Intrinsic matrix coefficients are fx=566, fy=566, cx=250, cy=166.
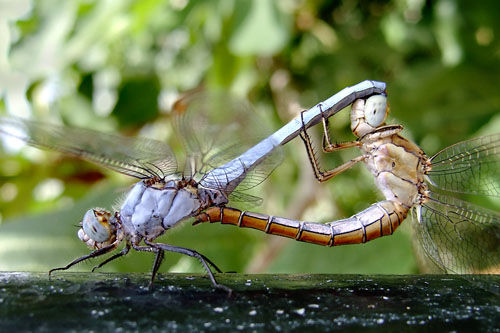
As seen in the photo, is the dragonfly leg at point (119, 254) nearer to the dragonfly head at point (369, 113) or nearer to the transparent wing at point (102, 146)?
the transparent wing at point (102, 146)

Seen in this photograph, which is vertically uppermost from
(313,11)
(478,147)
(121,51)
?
(313,11)

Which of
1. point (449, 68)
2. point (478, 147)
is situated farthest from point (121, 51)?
point (478, 147)

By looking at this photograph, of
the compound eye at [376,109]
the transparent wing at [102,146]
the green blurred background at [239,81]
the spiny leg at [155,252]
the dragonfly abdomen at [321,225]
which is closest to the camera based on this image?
the spiny leg at [155,252]

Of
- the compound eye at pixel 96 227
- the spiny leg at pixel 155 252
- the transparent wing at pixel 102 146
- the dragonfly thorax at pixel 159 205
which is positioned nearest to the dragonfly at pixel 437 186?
the dragonfly thorax at pixel 159 205

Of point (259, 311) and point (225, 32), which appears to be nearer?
point (259, 311)

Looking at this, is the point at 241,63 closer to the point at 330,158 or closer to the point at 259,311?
the point at 330,158

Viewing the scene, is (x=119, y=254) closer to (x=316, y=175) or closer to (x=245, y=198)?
(x=245, y=198)

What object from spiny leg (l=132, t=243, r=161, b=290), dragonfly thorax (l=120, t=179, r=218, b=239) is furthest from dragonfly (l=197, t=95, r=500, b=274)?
spiny leg (l=132, t=243, r=161, b=290)
